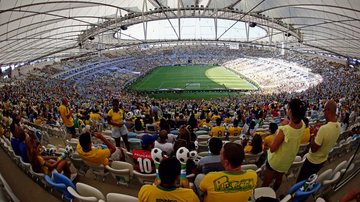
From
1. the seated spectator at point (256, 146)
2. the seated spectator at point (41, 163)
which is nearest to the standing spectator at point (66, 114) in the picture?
the seated spectator at point (41, 163)

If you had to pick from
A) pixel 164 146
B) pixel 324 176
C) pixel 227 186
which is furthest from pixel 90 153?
pixel 324 176

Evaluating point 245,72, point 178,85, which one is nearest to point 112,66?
point 178,85

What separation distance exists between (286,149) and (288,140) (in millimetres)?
160

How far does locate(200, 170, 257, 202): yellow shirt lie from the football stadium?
0.01 meters

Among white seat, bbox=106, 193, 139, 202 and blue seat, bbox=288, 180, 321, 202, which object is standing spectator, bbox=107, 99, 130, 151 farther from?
blue seat, bbox=288, 180, 321, 202

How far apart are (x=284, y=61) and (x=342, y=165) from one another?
221 feet

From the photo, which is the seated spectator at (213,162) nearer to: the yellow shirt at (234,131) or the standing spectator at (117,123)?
the standing spectator at (117,123)

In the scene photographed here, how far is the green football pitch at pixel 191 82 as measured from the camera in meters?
50.8

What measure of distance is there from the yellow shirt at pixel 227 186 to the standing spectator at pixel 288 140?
1.49m

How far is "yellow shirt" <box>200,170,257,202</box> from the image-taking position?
3.49 metres

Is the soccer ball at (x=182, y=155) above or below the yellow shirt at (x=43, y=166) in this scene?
above

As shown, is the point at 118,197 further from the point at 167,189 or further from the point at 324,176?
the point at 324,176

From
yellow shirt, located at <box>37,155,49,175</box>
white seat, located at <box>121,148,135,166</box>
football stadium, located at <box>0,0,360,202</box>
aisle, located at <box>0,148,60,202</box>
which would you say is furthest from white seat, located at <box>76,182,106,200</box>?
A: white seat, located at <box>121,148,135,166</box>

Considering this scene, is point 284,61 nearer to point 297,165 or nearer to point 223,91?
point 223,91
